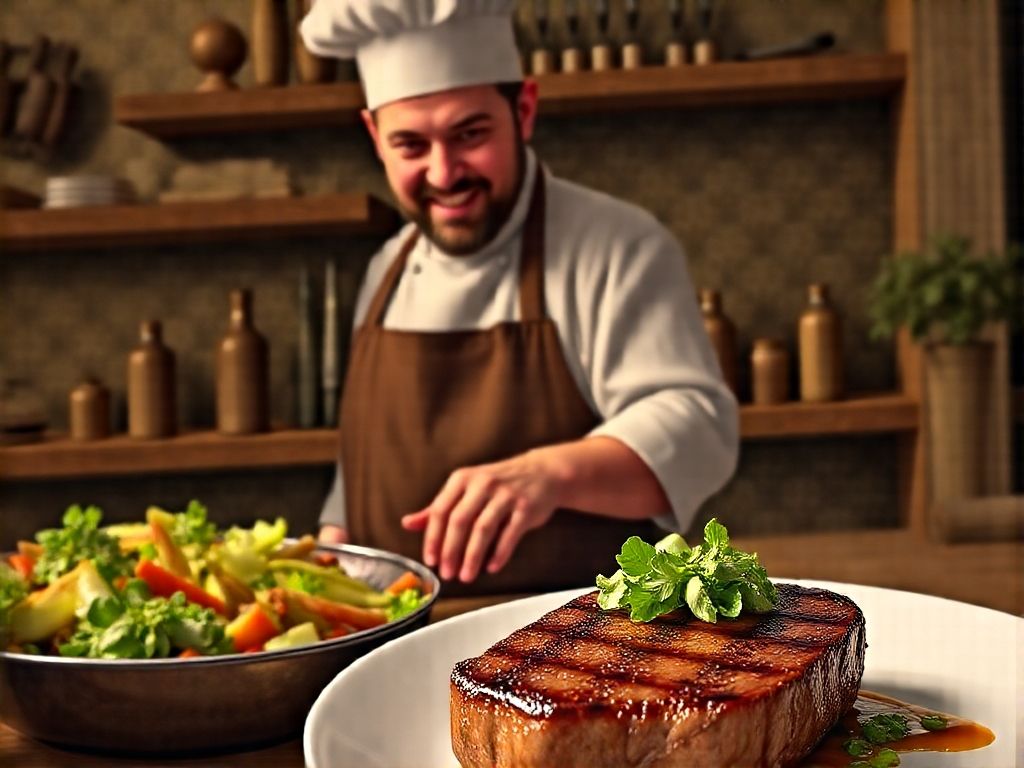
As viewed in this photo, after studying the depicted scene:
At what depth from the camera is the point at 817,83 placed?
1945 mm

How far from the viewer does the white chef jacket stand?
1.51 metres

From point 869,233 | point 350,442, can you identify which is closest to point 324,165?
point 350,442

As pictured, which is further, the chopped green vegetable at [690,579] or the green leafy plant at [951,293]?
the green leafy plant at [951,293]

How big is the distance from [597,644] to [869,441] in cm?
166

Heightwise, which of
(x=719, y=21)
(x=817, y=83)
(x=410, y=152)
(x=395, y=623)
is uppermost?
(x=719, y=21)

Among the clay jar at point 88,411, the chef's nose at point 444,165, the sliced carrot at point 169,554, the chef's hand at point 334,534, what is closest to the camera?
the sliced carrot at point 169,554

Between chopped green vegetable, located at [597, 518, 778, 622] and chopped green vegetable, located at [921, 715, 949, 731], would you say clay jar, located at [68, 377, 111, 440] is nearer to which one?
chopped green vegetable, located at [597, 518, 778, 622]

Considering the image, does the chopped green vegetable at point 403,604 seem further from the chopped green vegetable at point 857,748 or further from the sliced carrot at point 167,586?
the chopped green vegetable at point 857,748

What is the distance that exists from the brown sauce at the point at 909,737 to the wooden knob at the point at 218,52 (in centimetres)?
169

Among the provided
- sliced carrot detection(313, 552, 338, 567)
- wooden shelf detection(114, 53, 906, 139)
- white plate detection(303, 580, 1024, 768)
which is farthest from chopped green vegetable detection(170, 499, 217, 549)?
wooden shelf detection(114, 53, 906, 139)

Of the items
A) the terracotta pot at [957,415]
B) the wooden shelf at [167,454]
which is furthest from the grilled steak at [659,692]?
the terracotta pot at [957,415]

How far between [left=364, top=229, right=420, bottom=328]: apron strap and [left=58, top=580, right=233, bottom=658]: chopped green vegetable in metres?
1.04

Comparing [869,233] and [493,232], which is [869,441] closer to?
[869,233]

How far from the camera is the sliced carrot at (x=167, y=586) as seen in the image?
A: 0.85 metres
